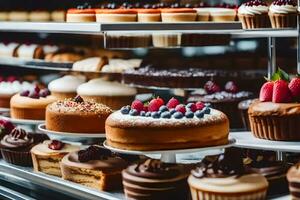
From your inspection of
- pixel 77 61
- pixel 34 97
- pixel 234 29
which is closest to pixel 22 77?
pixel 77 61

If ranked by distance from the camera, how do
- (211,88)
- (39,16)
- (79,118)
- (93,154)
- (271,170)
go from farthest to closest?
1. (39,16)
2. (211,88)
3. (79,118)
4. (93,154)
5. (271,170)

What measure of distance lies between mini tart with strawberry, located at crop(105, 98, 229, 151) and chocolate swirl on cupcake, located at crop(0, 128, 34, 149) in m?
1.16

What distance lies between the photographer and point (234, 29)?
401 centimetres

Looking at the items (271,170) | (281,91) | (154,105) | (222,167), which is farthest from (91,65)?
(222,167)

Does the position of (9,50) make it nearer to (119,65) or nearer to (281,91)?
(119,65)

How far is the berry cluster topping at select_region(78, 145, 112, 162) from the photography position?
12.5 ft

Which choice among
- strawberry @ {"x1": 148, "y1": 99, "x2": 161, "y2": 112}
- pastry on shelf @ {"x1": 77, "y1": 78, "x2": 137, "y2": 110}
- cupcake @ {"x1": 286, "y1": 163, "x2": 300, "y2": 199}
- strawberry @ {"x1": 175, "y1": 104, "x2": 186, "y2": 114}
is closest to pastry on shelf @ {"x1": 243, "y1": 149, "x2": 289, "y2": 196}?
cupcake @ {"x1": 286, "y1": 163, "x2": 300, "y2": 199}

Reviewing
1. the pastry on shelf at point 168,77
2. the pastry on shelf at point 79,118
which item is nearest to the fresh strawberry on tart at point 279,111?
the pastry on shelf at point 79,118

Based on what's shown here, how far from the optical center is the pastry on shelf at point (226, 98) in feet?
14.4

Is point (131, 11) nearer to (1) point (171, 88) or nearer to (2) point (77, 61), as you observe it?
(1) point (171, 88)

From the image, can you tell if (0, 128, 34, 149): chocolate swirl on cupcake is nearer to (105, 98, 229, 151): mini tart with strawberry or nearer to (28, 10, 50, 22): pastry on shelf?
(105, 98, 229, 151): mini tart with strawberry

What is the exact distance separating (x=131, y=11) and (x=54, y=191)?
4.00ft

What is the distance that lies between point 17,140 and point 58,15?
202 centimetres

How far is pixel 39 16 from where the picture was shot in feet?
21.3
